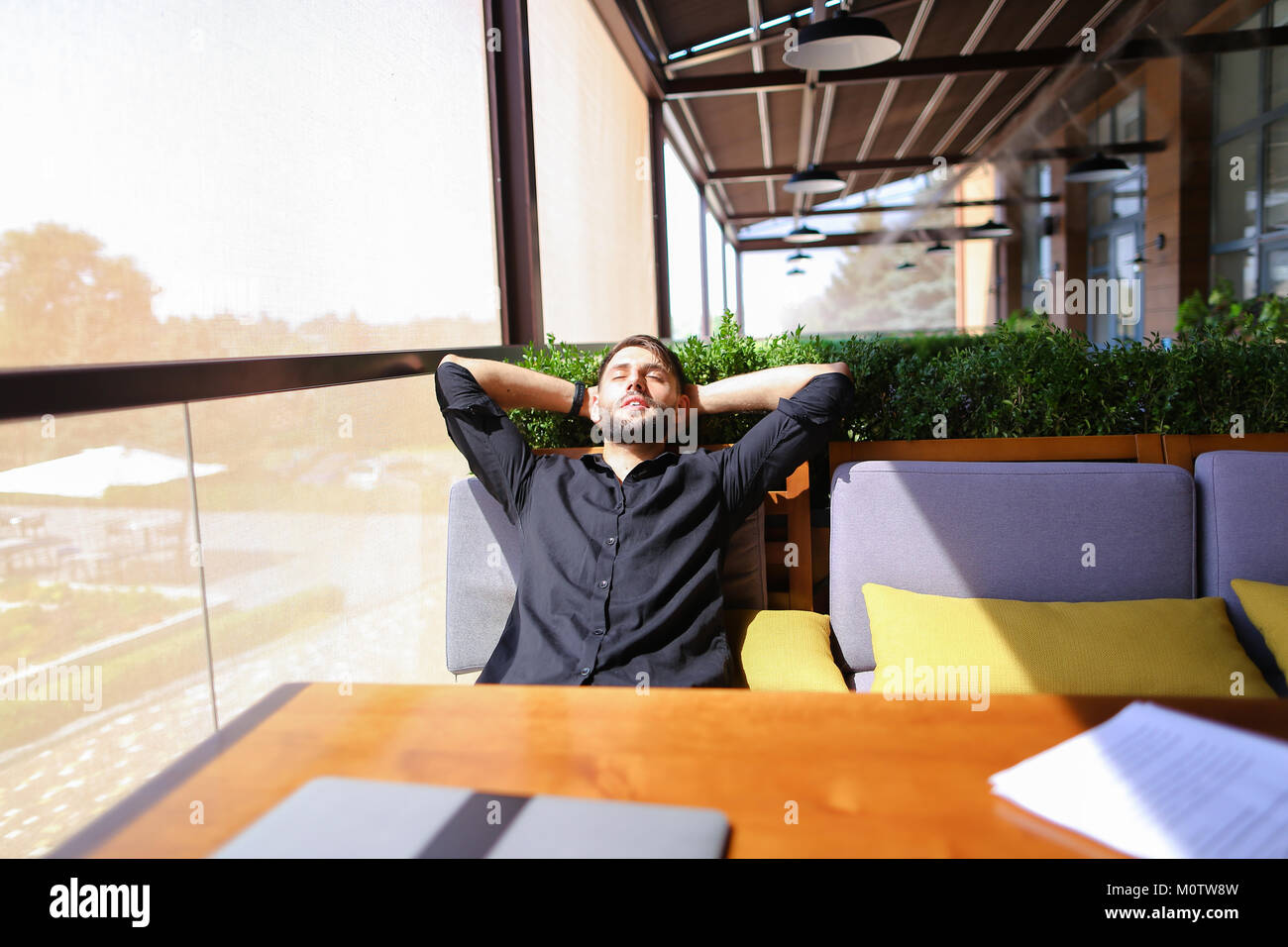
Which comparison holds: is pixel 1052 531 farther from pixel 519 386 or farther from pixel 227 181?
pixel 227 181

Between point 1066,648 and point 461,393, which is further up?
point 461,393

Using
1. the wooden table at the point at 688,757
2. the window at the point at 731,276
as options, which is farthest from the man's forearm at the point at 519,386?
the window at the point at 731,276

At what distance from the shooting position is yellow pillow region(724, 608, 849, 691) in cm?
175

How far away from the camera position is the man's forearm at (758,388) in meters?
2.09

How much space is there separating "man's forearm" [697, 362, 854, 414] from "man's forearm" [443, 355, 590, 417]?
33 cm

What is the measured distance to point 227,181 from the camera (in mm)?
1910

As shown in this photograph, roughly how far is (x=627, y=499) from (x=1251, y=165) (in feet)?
24.9

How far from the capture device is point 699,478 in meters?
1.96

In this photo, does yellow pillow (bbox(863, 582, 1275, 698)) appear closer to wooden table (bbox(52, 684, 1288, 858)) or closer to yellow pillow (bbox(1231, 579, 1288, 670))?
yellow pillow (bbox(1231, 579, 1288, 670))

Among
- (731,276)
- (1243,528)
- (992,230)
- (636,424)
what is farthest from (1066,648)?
(731,276)

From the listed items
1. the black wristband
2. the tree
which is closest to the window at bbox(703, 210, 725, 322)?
the black wristband

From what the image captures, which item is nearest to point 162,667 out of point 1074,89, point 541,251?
point 541,251
